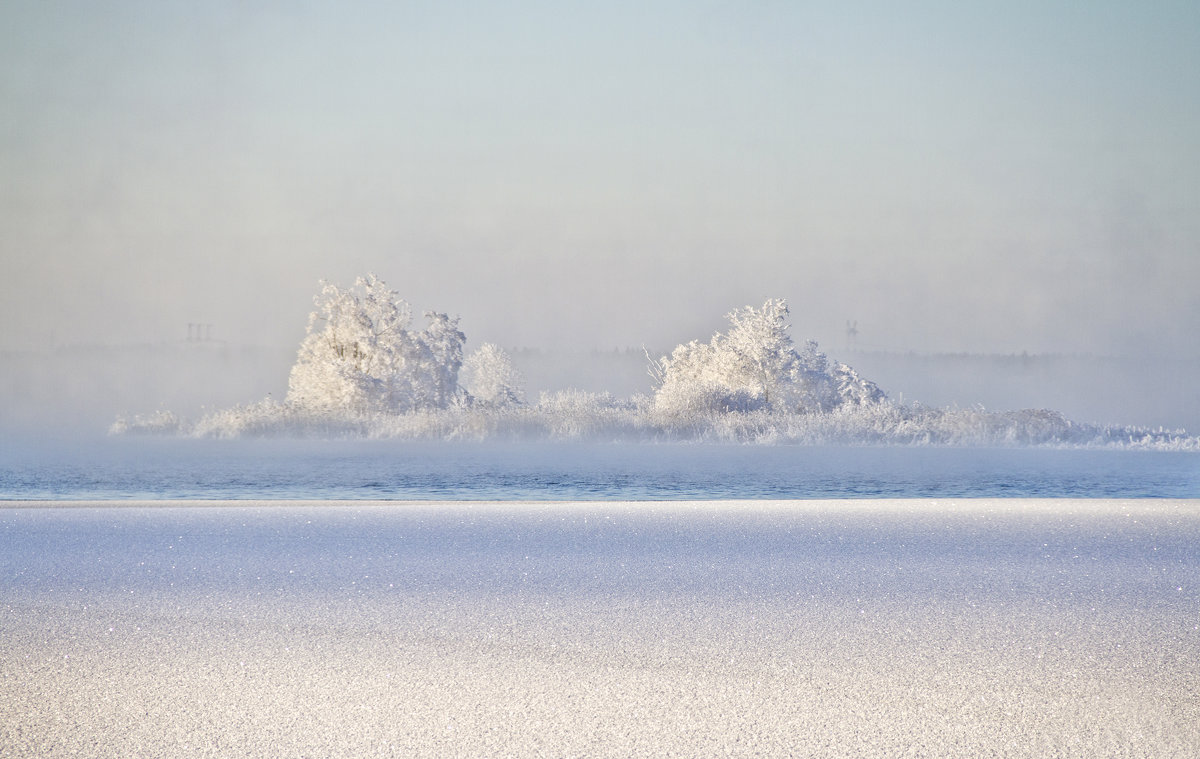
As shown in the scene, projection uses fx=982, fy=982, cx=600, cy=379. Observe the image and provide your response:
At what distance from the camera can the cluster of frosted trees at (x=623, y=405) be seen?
941 inches

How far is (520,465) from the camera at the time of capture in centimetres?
1731

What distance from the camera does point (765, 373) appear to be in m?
27.4

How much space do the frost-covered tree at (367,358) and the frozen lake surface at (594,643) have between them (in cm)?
1920

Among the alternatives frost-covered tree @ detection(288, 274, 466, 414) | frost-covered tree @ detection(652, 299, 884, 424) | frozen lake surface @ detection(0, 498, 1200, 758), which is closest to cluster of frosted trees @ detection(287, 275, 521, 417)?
frost-covered tree @ detection(288, 274, 466, 414)

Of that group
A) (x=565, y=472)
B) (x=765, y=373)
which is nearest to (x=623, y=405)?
(x=765, y=373)

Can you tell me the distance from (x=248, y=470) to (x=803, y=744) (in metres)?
14.9

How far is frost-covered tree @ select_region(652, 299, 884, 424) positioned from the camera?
26312 mm

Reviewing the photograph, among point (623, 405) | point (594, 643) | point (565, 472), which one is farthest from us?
point (623, 405)

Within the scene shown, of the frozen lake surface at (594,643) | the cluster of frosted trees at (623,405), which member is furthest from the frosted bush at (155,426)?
the frozen lake surface at (594,643)

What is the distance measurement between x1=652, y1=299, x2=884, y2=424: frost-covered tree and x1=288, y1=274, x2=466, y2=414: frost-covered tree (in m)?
6.88

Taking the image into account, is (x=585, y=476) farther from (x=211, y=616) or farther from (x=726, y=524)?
(x=211, y=616)

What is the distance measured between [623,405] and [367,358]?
7.18 m

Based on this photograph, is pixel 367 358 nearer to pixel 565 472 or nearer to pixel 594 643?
pixel 565 472

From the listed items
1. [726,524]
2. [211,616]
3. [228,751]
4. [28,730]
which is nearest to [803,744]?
[228,751]
